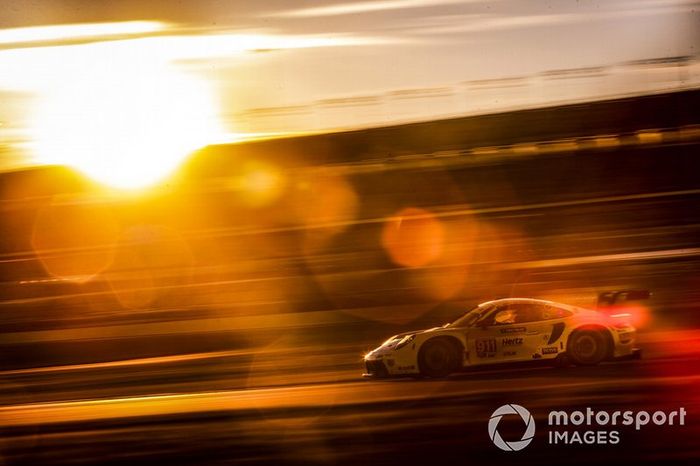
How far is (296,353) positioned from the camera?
36.4 ft

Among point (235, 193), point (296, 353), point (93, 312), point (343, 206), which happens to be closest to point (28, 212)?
point (235, 193)

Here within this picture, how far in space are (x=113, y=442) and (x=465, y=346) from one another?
2891mm

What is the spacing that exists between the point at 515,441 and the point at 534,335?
1947mm

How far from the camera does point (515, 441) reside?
506cm

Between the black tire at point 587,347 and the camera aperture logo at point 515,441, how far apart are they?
138cm

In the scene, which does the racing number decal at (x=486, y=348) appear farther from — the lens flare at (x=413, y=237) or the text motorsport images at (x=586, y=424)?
the lens flare at (x=413, y=237)

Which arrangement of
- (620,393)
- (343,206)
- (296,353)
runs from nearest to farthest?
1. (620,393)
2. (296,353)
3. (343,206)

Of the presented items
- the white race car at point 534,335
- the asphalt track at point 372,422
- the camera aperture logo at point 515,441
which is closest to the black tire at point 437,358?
the white race car at point 534,335

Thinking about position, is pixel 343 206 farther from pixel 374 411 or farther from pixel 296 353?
pixel 374 411

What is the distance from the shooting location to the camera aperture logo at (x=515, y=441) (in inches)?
197

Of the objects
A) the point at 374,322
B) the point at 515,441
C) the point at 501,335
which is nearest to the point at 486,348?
the point at 501,335

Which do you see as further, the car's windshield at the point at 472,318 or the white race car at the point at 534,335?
the car's windshield at the point at 472,318

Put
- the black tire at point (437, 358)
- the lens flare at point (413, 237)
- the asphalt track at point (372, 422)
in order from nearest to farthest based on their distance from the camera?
1. the asphalt track at point (372, 422)
2. the black tire at point (437, 358)
3. the lens flare at point (413, 237)

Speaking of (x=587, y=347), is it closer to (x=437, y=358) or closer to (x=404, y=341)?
(x=437, y=358)
